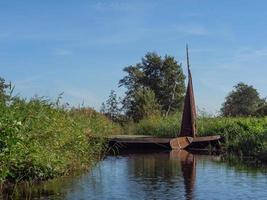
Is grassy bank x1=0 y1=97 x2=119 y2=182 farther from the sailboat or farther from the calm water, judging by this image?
the sailboat

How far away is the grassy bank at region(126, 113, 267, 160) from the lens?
3022 cm

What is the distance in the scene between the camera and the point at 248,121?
37312 mm

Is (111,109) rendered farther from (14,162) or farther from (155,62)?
(14,162)

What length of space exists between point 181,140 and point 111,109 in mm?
15218

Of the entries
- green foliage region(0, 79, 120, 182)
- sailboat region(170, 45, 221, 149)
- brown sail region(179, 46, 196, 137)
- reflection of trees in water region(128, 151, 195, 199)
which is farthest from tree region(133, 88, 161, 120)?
green foliage region(0, 79, 120, 182)

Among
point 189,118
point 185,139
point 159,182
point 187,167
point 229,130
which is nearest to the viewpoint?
point 159,182

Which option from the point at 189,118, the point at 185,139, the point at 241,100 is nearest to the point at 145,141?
the point at 185,139

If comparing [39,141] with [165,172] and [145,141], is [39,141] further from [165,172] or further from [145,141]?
[145,141]

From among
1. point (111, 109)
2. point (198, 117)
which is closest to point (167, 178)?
point (198, 117)

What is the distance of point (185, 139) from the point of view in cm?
3506

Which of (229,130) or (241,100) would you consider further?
(241,100)

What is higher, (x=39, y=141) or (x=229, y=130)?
(x=229, y=130)

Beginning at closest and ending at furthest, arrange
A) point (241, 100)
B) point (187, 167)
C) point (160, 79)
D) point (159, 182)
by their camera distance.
→ point (159, 182), point (187, 167), point (160, 79), point (241, 100)

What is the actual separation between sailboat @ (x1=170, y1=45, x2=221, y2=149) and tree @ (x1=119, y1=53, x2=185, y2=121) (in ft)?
69.1
